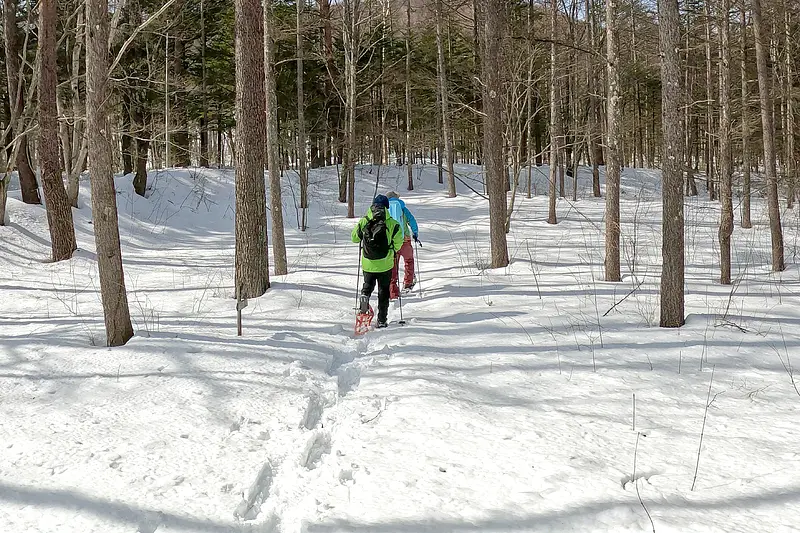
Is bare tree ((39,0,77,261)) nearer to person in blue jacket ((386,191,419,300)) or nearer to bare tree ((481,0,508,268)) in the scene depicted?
person in blue jacket ((386,191,419,300))

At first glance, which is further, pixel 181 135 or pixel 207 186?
pixel 181 135

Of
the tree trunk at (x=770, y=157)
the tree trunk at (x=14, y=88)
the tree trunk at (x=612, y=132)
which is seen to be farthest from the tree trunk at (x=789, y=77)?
the tree trunk at (x=14, y=88)

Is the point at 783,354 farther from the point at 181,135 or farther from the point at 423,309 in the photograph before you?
the point at 181,135

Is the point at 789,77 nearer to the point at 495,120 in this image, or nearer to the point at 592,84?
the point at 592,84

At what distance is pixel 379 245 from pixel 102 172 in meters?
3.17

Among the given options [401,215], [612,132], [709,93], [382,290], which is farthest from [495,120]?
[709,93]

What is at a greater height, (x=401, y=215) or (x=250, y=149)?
(x=250, y=149)

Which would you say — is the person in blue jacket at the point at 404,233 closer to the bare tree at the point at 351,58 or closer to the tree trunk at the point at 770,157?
the tree trunk at the point at 770,157

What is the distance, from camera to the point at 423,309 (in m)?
7.96

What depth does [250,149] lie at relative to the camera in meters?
8.39

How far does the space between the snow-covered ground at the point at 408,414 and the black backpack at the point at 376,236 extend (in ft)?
3.23

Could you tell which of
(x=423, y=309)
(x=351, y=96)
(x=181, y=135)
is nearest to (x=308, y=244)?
(x=351, y=96)

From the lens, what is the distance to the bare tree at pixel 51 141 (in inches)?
487

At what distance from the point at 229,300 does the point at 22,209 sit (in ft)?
37.0
